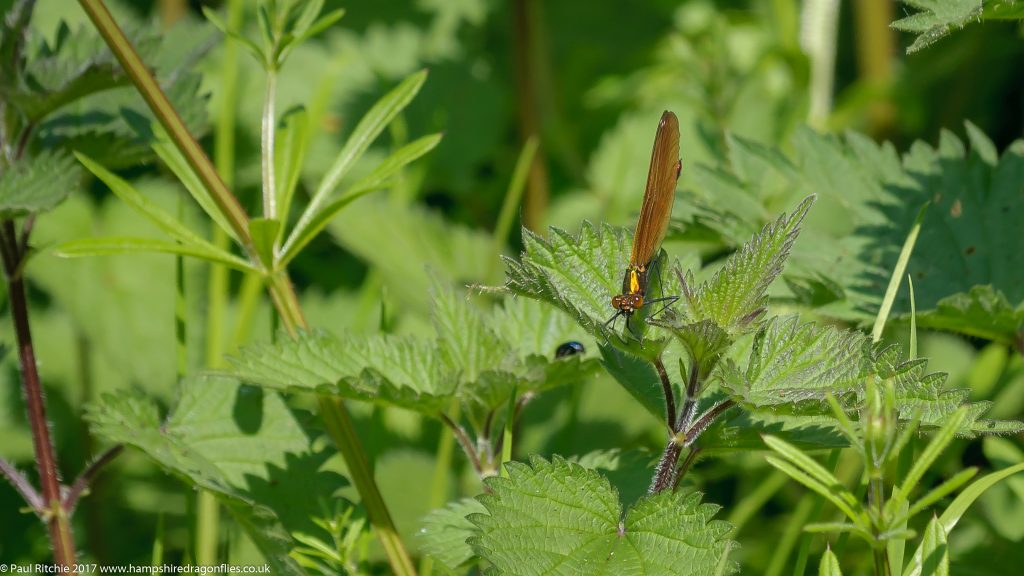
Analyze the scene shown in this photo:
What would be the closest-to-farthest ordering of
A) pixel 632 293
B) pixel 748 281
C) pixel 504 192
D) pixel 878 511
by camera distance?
1. pixel 878 511
2. pixel 748 281
3. pixel 632 293
4. pixel 504 192

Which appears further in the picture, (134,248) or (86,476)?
(86,476)

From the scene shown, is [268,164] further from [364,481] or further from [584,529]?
[584,529]


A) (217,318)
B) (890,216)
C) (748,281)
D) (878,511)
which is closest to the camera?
(878,511)

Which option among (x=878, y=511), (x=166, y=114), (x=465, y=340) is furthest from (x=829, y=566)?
(x=166, y=114)

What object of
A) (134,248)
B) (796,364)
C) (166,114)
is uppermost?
(166,114)

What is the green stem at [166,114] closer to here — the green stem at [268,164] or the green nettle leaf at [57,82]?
the green stem at [268,164]

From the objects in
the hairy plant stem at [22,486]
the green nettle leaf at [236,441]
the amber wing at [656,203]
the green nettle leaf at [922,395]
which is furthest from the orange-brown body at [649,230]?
the hairy plant stem at [22,486]

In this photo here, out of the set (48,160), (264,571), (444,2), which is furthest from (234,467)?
(444,2)
